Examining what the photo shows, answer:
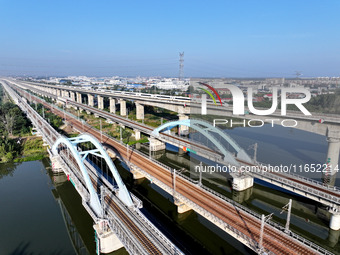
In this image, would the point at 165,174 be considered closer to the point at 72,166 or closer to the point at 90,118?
the point at 72,166

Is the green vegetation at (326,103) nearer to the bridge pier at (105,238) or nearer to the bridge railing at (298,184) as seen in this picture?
the bridge railing at (298,184)

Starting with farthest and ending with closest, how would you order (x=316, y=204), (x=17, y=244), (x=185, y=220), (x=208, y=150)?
(x=208, y=150), (x=316, y=204), (x=185, y=220), (x=17, y=244)

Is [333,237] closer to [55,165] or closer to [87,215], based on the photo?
[87,215]

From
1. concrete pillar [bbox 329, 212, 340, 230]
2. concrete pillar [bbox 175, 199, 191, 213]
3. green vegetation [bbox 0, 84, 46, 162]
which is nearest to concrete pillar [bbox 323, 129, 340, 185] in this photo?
concrete pillar [bbox 329, 212, 340, 230]

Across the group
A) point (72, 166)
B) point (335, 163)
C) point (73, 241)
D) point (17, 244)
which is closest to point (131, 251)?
point (73, 241)

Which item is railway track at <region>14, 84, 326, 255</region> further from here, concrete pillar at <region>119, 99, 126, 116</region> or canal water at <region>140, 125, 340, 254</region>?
concrete pillar at <region>119, 99, 126, 116</region>

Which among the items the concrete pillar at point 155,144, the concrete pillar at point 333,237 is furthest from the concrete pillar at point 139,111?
the concrete pillar at point 333,237
